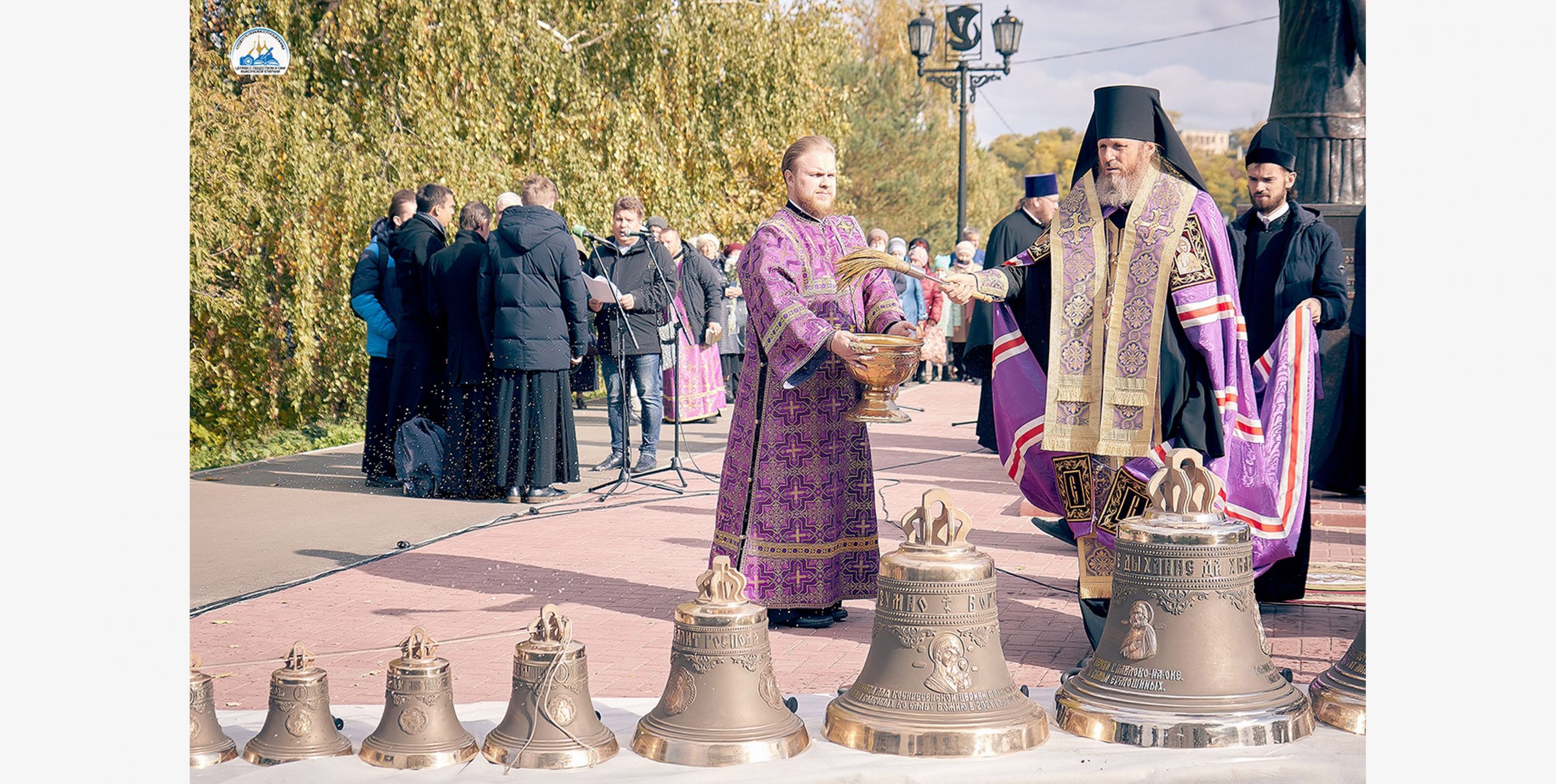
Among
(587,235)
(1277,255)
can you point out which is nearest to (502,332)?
(587,235)

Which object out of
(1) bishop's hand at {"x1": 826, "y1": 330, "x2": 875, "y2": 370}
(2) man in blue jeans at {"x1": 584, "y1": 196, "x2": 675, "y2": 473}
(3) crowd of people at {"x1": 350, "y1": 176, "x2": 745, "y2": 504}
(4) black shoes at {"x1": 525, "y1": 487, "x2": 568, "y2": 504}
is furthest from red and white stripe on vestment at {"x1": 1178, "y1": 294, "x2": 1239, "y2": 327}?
(2) man in blue jeans at {"x1": 584, "y1": 196, "x2": 675, "y2": 473}

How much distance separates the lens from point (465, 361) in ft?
29.7

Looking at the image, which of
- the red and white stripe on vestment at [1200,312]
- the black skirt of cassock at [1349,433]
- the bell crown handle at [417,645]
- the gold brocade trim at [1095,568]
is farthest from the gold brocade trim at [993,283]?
the black skirt of cassock at [1349,433]

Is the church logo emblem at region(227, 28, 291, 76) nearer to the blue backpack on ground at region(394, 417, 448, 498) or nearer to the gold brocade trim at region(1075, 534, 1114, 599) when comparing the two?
the blue backpack on ground at region(394, 417, 448, 498)

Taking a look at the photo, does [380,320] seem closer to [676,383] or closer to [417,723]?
[676,383]

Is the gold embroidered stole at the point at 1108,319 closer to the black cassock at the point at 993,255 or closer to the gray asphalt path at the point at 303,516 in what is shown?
the black cassock at the point at 993,255

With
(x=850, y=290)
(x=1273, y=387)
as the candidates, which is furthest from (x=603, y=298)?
(x=1273, y=387)

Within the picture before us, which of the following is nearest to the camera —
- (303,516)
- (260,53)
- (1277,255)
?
(1277,255)

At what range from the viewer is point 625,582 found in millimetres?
6590

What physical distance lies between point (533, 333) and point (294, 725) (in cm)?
507

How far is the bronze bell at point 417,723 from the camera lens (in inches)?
146

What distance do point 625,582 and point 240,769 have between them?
9.64 ft

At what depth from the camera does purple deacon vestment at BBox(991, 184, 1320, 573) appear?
4527 millimetres

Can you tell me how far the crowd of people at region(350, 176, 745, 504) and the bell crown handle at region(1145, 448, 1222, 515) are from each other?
453 centimetres
